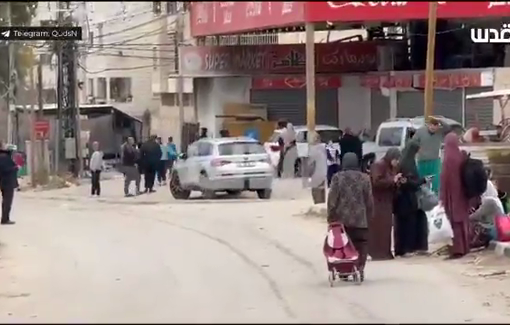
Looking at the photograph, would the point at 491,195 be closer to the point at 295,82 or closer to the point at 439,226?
the point at 439,226

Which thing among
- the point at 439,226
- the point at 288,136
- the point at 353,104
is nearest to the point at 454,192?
the point at 439,226

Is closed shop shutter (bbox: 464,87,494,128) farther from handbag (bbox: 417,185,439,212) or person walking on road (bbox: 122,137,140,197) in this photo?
handbag (bbox: 417,185,439,212)

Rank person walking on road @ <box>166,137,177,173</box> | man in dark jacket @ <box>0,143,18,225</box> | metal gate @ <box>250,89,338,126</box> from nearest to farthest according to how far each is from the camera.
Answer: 1. man in dark jacket @ <box>0,143,18,225</box>
2. person walking on road @ <box>166,137,177,173</box>
3. metal gate @ <box>250,89,338,126</box>

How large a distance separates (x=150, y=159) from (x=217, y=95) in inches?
534

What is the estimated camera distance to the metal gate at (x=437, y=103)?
41.5 metres

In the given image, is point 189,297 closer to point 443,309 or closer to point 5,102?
point 443,309

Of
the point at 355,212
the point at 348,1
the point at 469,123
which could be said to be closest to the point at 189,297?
the point at 355,212

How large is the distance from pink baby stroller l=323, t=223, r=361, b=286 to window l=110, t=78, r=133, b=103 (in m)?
44.7

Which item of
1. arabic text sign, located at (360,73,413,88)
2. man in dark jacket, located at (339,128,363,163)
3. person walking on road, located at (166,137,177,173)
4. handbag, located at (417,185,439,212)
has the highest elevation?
arabic text sign, located at (360,73,413,88)

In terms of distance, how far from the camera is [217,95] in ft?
153

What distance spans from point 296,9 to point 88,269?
29.7ft

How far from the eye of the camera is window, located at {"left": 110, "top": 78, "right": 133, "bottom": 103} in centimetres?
5850

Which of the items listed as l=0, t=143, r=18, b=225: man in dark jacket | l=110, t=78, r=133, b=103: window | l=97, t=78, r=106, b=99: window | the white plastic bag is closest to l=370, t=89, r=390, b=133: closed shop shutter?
l=110, t=78, r=133, b=103: window

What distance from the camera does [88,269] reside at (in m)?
16.3
